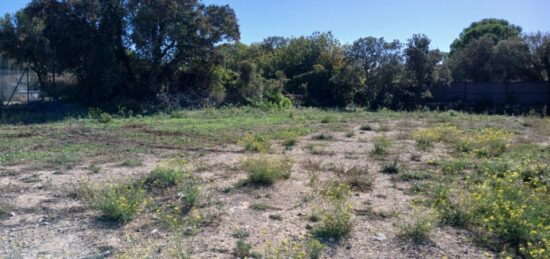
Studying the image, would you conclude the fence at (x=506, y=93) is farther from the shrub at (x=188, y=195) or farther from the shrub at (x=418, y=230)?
the shrub at (x=418, y=230)

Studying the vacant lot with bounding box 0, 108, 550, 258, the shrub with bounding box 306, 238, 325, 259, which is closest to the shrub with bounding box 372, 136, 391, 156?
the vacant lot with bounding box 0, 108, 550, 258

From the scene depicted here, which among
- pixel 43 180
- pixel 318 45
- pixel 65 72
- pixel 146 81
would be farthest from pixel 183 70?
pixel 43 180

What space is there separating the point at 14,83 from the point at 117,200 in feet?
77.7

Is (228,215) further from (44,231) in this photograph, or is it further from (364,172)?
(364,172)

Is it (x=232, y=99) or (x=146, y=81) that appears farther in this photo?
(x=232, y=99)

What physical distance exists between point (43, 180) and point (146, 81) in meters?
17.3

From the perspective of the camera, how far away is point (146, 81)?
81.9 feet

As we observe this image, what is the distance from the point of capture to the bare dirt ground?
5.32 metres

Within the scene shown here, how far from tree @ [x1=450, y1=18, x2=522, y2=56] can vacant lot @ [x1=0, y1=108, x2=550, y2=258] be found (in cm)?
3756

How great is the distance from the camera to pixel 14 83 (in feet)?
87.1

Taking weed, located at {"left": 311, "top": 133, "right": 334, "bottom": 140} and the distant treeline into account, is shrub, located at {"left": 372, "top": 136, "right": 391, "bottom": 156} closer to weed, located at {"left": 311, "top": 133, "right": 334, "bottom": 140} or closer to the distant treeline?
weed, located at {"left": 311, "top": 133, "right": 334, "bottom": 140}

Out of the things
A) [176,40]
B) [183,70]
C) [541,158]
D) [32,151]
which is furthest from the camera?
[183,70]

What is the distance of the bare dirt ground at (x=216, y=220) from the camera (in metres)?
5.32

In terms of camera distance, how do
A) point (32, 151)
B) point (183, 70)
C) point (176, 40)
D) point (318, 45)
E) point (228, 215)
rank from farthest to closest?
point (318, 45) → point (183, 70) → point (176, 40) → point (32, 151) → point (228, 215)
